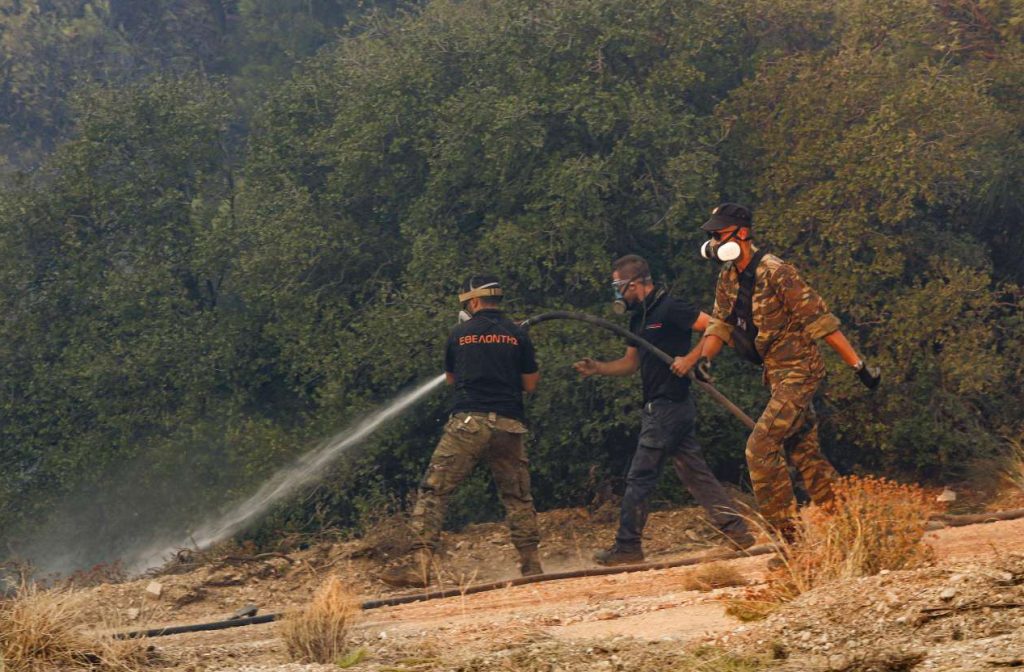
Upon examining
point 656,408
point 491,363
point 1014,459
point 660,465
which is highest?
point 491,363

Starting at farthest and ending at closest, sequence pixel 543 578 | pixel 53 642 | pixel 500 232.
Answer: pixel 500 232, pixel 543 578, pixel 53 642

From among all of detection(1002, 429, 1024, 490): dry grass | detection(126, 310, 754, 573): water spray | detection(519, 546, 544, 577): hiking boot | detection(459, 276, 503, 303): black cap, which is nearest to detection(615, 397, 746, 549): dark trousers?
detection(519, 546, 544, 577): hiking boot

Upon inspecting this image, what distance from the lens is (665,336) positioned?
936 cm

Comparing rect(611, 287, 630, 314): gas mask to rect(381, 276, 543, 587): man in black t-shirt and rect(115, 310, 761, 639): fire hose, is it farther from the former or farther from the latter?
rect(381, 276, 543, 587): man in black t-shirt

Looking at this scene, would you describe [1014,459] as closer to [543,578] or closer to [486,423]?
[543,578]

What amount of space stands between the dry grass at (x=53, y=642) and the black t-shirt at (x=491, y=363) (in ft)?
11.4

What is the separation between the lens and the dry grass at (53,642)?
244 inches

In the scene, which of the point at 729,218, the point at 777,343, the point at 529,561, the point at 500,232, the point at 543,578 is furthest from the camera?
the point at 500,232

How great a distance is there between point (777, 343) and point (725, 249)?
0.61 m

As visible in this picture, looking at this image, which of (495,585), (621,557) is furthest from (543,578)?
(621,557)

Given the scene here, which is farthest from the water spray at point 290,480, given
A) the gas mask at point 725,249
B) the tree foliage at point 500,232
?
the gas mask at point 725,249

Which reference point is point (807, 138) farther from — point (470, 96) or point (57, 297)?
point (57, 297)

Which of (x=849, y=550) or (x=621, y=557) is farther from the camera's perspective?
(x=621, y=557)

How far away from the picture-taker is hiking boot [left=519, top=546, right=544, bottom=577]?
9.48 metres
